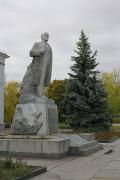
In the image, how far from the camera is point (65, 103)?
34375mm

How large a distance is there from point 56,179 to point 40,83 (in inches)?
271

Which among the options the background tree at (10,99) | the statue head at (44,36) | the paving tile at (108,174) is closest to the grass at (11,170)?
the paving tile at (108,174)

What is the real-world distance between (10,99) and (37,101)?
54.4 meters

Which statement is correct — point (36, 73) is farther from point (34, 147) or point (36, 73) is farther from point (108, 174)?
point (108, 174)

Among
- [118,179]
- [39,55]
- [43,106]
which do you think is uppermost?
[39,55]

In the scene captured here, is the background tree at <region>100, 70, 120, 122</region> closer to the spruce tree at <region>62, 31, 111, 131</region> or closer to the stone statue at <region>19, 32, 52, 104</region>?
the spruce tree at <region>62, 31, 111, 131</region>

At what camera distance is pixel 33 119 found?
15.9 metres

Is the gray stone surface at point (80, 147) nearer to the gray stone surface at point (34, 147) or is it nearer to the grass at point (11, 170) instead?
the gray stone surface at point (34, 147)

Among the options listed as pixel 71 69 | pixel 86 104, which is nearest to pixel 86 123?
pixel 86 104

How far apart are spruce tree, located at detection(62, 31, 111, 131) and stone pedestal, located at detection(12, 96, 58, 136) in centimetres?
1694

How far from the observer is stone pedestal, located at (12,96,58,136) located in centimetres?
1591

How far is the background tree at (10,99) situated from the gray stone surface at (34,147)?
52754mm

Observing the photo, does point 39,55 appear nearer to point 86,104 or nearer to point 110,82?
point 86,104

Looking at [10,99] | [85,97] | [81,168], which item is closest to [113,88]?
[10,99]
